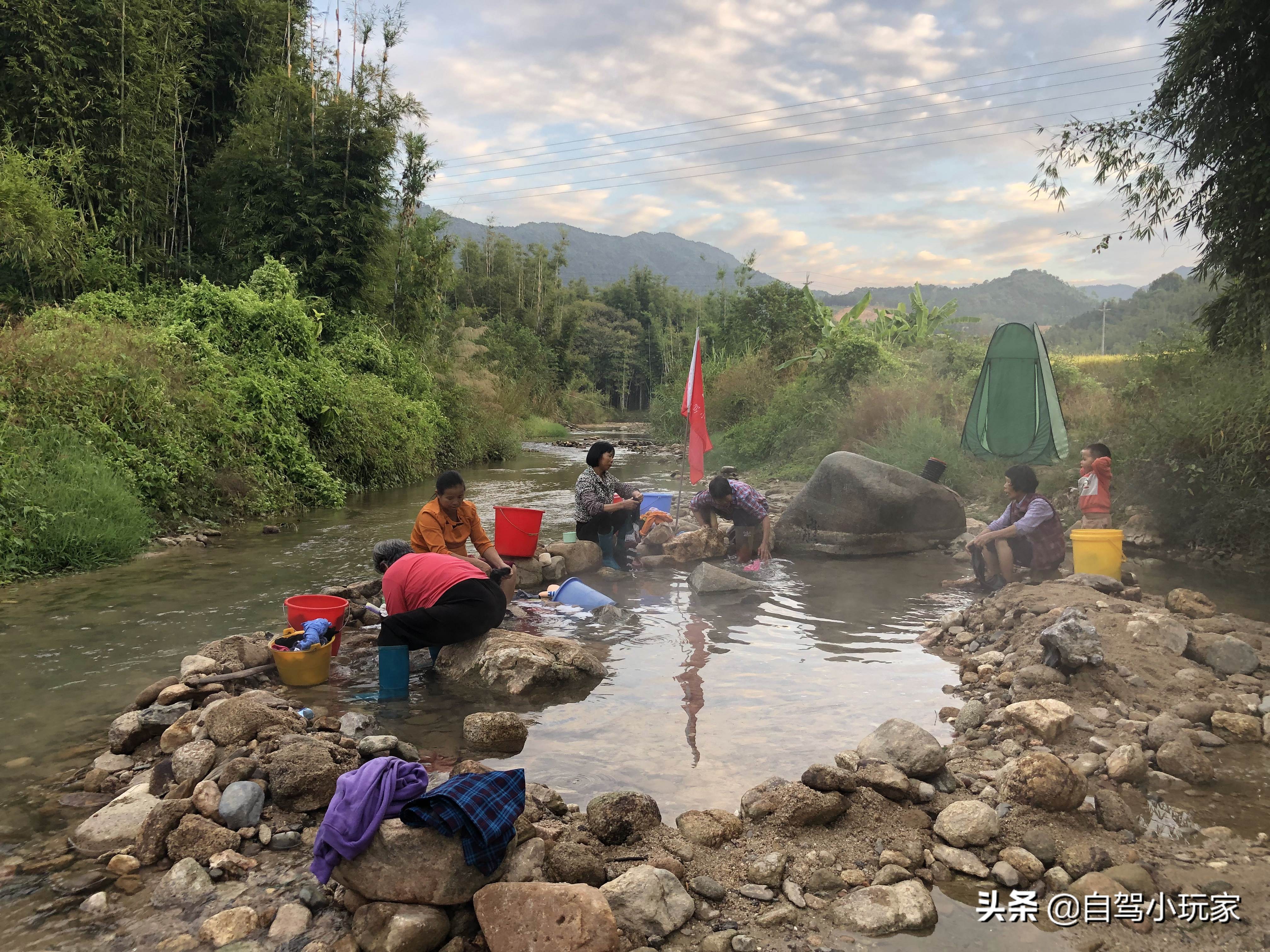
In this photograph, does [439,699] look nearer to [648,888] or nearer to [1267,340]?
[648,888]

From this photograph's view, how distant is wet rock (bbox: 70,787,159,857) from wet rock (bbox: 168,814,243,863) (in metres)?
0.18

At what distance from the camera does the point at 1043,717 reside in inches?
170

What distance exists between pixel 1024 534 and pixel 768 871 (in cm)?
549

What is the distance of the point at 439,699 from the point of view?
523 cm

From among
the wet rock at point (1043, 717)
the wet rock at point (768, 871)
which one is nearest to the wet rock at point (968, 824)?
the wet rock at point (768, 871)

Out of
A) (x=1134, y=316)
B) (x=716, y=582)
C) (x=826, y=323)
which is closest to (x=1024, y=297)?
(x=1134, y=316)

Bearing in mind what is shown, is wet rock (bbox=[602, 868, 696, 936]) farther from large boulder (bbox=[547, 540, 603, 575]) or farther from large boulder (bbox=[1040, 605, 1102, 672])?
large boulder (bbox=[547, 540, 603, 575])

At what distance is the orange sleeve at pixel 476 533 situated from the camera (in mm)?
6621

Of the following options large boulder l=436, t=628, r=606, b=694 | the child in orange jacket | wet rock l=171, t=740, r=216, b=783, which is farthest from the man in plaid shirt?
wet rock l=171, t=740, r=216, b=783

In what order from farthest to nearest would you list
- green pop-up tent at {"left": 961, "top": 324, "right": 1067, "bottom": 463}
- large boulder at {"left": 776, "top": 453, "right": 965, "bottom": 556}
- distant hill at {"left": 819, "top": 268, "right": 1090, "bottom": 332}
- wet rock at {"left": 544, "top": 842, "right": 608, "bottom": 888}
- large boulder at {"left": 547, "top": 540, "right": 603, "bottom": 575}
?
1. distant hill at {"left": 819, "top": 268, "right": 1090, "bottom": 332}
2. large boulder at {"left": 776, "top": 453, "right": 965, "bottom": 556}
3. green pop-up tent at {"left": 961, "top": 324, "right": 1067, "bottom": 463}
4. large boulder at {"left": 547, "top": 540, "right": 603, "bottom": 575}
5. wet rock at {"left": 544, "top": 842, "right": 608, "bottom": 888}

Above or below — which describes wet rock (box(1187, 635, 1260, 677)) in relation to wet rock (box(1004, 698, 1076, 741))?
above

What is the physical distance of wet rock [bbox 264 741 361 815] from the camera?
3566 millimetres

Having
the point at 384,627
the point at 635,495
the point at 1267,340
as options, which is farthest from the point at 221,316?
the point at 1267,340

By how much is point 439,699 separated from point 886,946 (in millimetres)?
3296
